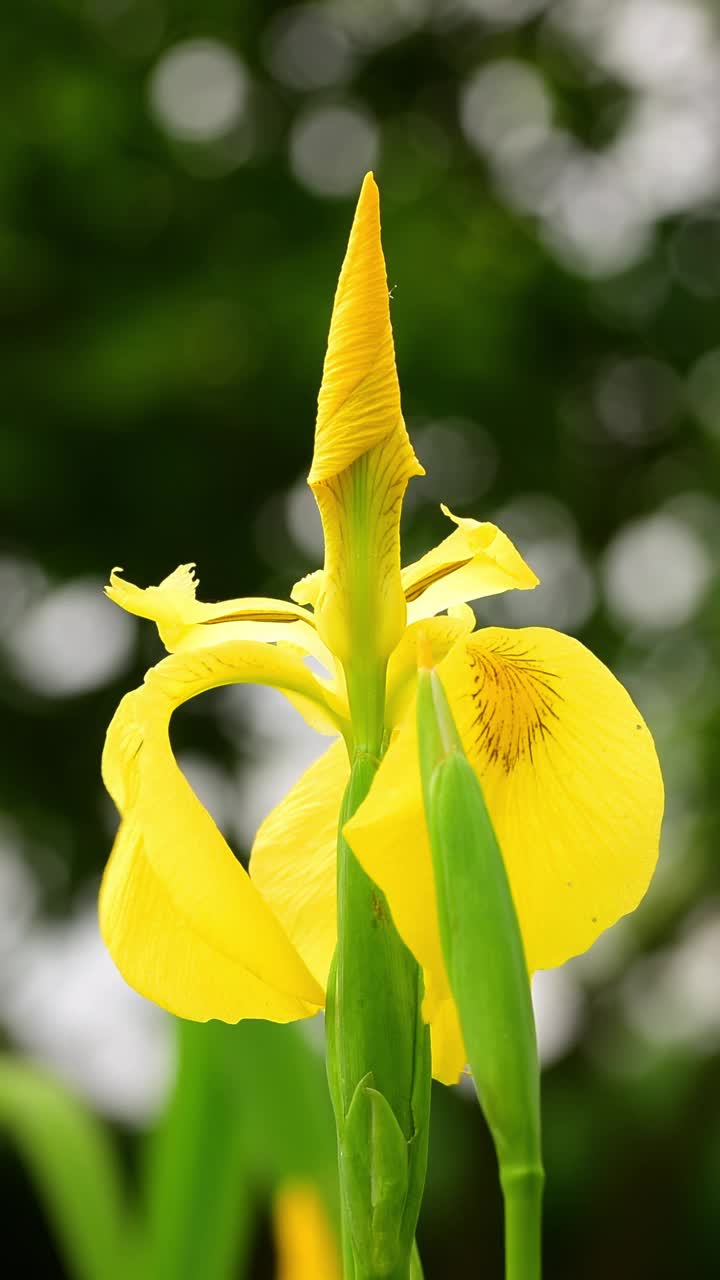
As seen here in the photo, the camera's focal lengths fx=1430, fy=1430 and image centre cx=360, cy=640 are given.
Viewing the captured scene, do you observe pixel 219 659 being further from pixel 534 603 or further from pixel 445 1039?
pixel 534 603

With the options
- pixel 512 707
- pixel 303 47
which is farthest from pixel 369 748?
pixel 303 47

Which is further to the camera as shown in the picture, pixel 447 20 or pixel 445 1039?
pixel 447 20

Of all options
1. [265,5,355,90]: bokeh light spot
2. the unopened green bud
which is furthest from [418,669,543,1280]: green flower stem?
[265,5,355,90]: bokeh light spot

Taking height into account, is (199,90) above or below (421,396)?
above

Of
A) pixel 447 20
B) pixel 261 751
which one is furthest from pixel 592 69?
pixel 261 751

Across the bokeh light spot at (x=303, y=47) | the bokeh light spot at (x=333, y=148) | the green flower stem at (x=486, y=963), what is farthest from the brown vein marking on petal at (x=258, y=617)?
the bokeh light spot at (x=303, y=47)

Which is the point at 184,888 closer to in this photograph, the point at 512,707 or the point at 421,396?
the point at 512,707

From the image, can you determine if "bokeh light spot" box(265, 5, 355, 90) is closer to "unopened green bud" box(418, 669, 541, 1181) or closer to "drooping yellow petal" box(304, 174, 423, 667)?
"drooping yellow petal" box(304, 174, 423, 667)
